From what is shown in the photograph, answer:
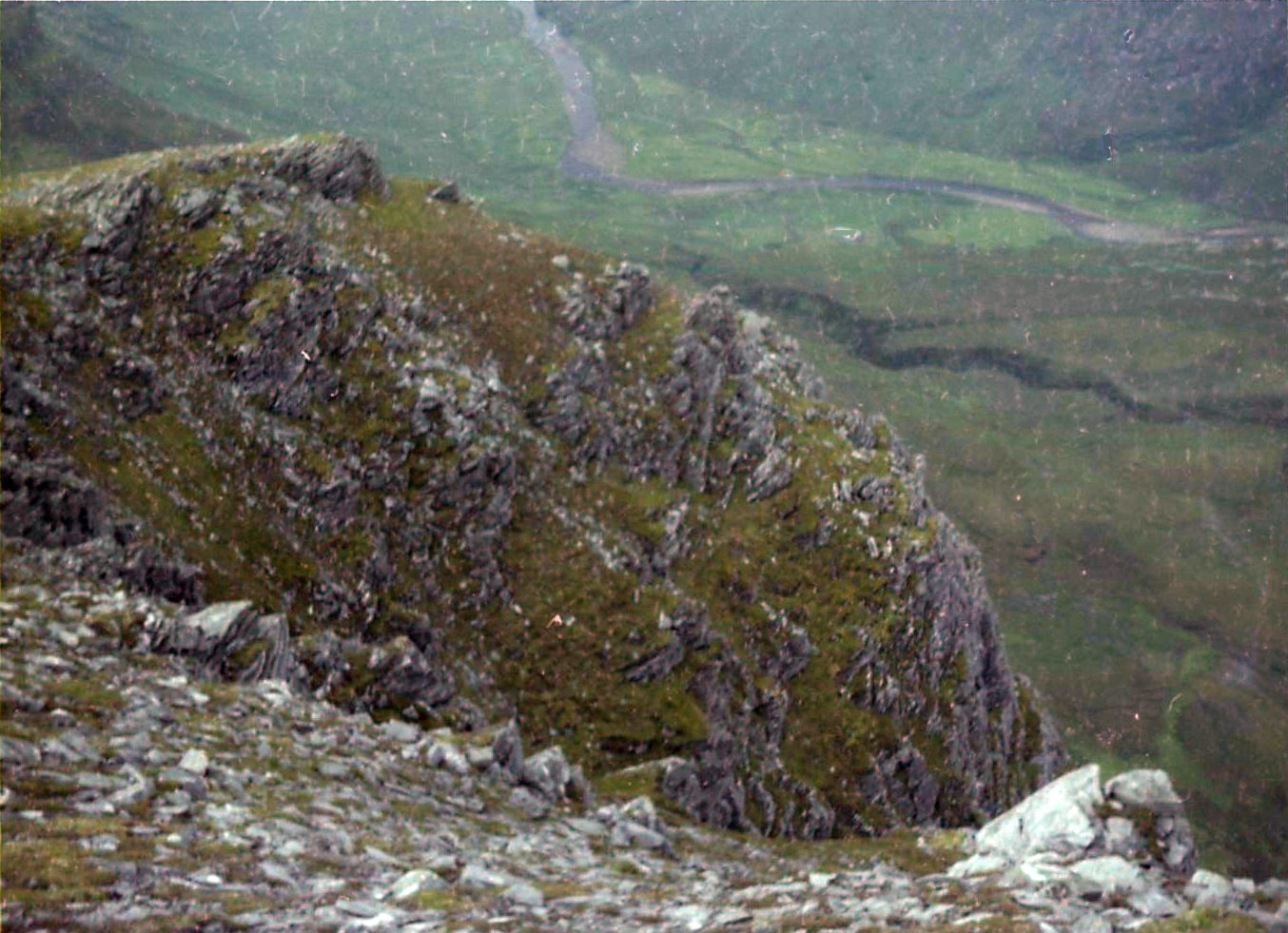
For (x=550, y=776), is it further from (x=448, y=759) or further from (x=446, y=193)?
(x=446, y=193)

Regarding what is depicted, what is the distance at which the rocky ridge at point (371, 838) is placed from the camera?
723 inches

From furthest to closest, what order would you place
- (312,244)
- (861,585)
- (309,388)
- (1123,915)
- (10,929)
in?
(861,585) → (312,244) → (309,388) → (1123,915) → (10,929)

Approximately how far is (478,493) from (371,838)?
4253 centimetres

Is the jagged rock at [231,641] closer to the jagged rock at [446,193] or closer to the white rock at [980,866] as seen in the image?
the white rock at [980,866]

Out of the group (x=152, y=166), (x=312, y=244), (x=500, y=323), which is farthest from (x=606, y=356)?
(x=152, y=166)

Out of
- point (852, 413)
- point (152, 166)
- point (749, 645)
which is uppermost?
point (152, 166)

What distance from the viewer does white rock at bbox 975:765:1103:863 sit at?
78.2 feet

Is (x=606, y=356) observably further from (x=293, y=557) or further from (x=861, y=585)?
(x=293, y=557)

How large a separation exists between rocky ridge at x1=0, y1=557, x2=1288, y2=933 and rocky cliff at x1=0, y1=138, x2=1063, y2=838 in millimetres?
4314

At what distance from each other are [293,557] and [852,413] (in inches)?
2078

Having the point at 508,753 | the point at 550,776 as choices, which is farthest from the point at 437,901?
the point at 550,776

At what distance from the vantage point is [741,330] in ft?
301

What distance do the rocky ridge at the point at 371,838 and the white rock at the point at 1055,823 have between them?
63mm

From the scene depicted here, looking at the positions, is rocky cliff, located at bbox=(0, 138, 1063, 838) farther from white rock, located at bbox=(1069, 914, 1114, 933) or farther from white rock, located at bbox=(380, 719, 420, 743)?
white rock, located at bbox=(1069, 914, 1114, 933)
